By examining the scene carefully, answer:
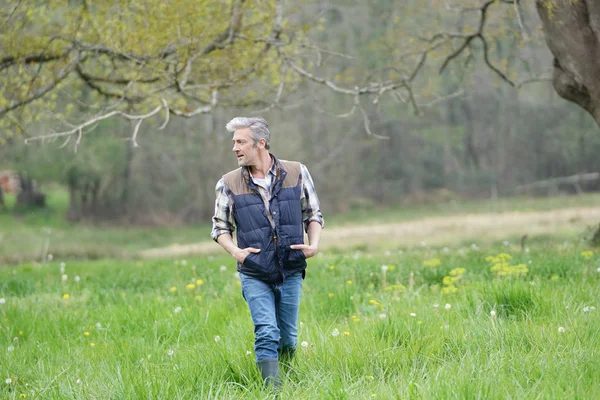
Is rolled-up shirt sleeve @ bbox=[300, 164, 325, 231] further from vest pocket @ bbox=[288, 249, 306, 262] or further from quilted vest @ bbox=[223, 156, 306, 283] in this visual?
vest pocket @ bbox=[288, 249, 306, 262]

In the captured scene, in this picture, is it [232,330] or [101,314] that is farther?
[101,314]

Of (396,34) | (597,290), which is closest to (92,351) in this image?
(597,290)

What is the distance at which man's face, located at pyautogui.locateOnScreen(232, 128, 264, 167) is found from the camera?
4648 millimetres

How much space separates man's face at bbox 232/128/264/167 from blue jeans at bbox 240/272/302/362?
0.76m

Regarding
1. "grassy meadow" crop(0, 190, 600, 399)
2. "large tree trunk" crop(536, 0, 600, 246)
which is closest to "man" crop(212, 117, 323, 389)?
"grassy meadow" crop(0, 190, 600, 399)

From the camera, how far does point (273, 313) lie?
4.65 m

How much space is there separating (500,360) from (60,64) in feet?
31.4

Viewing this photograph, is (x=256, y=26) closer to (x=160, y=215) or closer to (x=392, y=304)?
(x=392, y=304)

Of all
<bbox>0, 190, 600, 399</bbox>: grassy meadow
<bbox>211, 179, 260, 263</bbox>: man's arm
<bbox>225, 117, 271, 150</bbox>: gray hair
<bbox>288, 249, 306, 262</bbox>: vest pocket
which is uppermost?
<bbox>225, 117, 271, 150</bbox>: gray hair

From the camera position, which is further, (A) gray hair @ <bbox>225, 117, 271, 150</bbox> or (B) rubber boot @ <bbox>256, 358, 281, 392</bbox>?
(A) gray hair @ <bbox>225, 117, 271, 150</bbox>

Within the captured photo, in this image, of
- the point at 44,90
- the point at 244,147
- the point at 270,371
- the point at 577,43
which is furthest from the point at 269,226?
the point at 44,90

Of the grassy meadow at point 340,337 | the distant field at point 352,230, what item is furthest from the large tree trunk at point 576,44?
the distant field at point 352,230

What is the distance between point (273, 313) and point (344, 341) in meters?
0.61

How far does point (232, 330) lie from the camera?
5.82m
